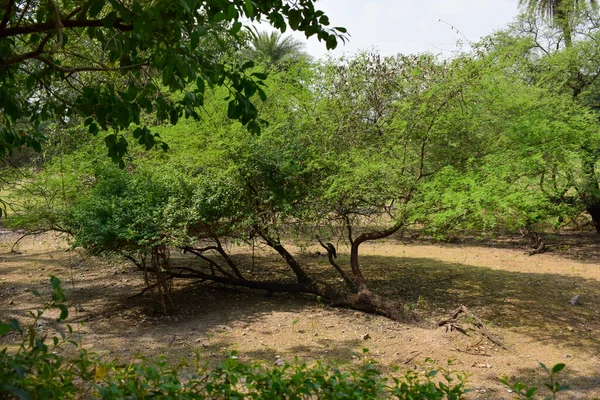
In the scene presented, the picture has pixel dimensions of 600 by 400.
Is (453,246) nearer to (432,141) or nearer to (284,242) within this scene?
(284,242)

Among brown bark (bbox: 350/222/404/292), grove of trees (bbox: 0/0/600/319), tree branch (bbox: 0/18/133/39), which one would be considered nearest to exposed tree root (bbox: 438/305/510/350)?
grove of trees (bbox: 0/0/600/319)

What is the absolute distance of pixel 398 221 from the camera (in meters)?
7.02

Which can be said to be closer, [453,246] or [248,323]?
[248,323]

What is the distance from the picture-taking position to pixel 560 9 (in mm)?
12375

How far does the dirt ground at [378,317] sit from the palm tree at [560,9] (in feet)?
17.6

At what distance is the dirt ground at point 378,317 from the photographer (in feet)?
17.0

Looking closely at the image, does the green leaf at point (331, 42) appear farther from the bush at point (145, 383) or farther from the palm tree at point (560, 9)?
the palm tree at point (560, 9)

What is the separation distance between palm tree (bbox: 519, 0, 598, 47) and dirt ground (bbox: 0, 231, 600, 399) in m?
5.37

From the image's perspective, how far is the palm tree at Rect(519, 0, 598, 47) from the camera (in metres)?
12.1

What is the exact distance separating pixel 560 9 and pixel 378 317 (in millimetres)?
10037

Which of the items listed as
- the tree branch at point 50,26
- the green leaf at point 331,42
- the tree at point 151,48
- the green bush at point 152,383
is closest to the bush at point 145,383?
the green bush at point 152,383

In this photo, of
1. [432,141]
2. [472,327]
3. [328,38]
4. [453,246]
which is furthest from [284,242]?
[328,38]

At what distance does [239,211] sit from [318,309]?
1778 mm

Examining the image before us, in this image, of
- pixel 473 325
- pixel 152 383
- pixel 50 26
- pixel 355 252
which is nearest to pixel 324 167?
pixel 355 252
